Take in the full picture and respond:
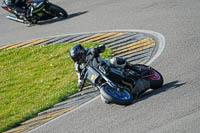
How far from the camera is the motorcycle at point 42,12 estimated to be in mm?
17750

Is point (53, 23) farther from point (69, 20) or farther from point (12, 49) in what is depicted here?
point (12, 49)

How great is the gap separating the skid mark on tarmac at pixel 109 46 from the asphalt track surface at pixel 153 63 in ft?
1.03

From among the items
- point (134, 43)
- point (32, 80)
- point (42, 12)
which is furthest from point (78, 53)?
point (42, 12)

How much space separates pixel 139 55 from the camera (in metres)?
13.0

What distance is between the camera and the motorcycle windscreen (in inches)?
397

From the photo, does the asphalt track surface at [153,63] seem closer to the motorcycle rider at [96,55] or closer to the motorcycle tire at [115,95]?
the motorcycle tire at [115,95]

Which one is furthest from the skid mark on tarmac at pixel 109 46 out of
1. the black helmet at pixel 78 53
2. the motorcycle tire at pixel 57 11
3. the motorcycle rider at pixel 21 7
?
the motorcycle rider at pixel 21 7

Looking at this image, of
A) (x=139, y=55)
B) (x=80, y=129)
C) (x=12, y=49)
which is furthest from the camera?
(x=12, y=49)

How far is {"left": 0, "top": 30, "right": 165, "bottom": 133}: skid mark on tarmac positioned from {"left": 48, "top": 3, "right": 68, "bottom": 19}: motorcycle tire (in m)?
1.83

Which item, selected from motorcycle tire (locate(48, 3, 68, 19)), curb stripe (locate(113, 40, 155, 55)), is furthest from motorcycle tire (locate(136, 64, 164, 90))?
motorcycle tire (locate(48, 3, 68, 19))

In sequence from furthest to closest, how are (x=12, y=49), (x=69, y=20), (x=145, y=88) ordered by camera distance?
(x=69, y=20), (x=12, y=49), (x=145, y=88)

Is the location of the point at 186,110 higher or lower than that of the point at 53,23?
higher

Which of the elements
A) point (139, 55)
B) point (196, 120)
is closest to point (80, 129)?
point (196, 120)

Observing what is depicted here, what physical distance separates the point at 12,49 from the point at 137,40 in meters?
4.44
